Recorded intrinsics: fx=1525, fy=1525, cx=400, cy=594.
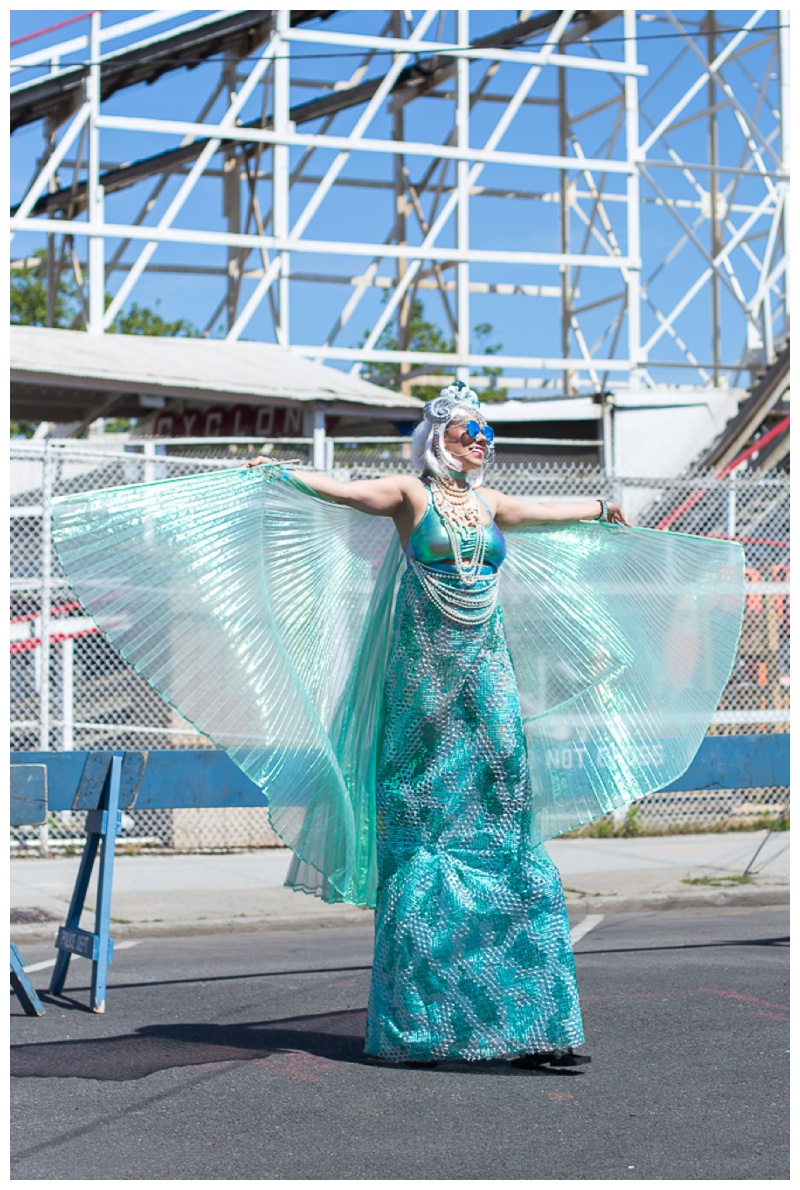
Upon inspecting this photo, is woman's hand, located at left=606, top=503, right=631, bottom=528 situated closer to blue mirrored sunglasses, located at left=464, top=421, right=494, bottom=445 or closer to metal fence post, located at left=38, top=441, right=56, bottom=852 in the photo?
blue mirrored sunglasses, located at left=464, top=421, right=494, bottom=445

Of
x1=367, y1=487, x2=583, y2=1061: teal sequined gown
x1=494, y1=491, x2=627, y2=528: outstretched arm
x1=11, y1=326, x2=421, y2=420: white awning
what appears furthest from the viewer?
x1=11, y1=326, x2=421, y2=420: white awning

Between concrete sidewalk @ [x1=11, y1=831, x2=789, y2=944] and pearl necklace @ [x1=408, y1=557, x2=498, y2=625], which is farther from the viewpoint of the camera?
concrete sidewalk @ [x1=11, y1=831, x2=789, y2=944]

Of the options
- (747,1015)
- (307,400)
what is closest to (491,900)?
(747,1015)

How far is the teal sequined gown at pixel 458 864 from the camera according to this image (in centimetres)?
480

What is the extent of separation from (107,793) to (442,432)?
7.04 feet

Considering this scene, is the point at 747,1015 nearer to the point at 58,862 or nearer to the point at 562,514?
the point at 562,514

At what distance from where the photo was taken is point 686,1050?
16.9 feet

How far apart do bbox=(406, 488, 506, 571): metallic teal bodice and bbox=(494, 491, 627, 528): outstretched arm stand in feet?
1.02

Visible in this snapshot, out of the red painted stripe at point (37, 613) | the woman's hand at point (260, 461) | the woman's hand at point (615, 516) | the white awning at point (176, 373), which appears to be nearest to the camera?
the woman's hand at point (260, 461)

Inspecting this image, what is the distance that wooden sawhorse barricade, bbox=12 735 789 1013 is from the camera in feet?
20.1

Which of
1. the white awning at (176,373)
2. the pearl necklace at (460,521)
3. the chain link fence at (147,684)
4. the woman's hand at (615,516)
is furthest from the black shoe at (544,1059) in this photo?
the white awning at (176,373)

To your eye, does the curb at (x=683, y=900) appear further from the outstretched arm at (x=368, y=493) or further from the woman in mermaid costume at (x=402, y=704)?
the outstretched arm at (x=368, y=493)

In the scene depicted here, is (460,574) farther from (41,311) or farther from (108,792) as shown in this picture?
(41,311)

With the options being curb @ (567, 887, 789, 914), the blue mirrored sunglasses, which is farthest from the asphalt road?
the blue mirrored sunglasses
